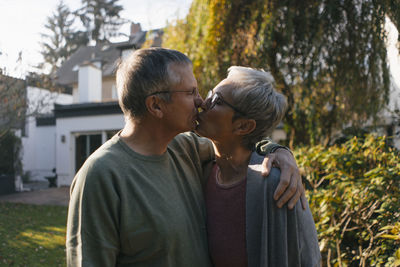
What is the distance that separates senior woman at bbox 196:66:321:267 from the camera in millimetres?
1566

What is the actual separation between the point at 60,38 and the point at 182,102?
3461 cm

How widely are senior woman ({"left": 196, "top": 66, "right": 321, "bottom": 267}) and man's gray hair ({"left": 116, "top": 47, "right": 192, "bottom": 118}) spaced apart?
0.33m

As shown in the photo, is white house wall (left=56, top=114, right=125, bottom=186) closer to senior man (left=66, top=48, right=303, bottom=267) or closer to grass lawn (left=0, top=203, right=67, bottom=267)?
grass lawn (left=0, top=203, right=67, bottom=267)

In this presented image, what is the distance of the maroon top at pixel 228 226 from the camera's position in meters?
1.72

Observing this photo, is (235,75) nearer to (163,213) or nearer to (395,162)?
(163,213)

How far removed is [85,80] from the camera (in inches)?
691

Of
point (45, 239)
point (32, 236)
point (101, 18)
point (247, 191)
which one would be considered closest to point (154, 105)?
point (247, 191)

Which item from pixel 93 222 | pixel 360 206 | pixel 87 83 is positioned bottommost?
pixel 360 206

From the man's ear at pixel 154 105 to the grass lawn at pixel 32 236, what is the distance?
459cm

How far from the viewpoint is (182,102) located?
5.92 feet

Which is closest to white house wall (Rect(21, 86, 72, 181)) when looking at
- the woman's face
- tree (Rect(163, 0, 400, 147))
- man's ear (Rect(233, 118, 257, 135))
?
tree (Rect(163, 0, 400, 147))

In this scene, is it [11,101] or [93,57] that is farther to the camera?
[93,57]

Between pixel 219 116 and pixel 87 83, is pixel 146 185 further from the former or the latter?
pixel 87 83

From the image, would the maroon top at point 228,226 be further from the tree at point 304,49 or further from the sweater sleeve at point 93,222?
the tree at point 304,49
